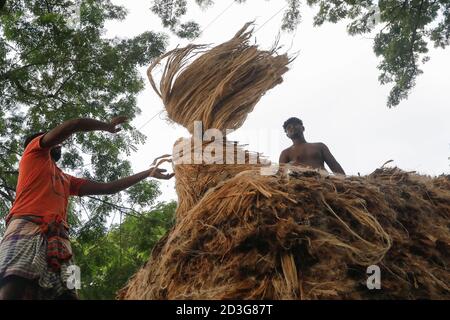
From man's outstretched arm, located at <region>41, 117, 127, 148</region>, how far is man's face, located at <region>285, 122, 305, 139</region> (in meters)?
2.54

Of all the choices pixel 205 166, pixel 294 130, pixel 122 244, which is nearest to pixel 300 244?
pixel 205 166

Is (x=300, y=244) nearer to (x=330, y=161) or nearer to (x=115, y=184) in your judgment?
(x=115, y=184)

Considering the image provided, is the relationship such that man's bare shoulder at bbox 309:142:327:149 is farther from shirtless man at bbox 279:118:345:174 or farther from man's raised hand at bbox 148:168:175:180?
man's raised hand at bbox 148:168:175:180

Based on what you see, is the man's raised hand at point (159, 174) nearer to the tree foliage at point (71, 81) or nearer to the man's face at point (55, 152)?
the man's face at point (55, 152)

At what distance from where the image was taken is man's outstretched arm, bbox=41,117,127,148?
2.87 m

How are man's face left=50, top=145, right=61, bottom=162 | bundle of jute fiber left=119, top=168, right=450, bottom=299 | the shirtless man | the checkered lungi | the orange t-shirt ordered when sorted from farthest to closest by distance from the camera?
the shirtless man
man's face left=50, top=145, right=61, bottom=162
the orange t-shirt
the checkered lungi
bundle of jute fiber left=119, top=168, right=450, bottom=299

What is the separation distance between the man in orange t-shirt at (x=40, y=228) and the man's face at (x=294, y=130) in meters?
2.51

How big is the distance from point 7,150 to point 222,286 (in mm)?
6620

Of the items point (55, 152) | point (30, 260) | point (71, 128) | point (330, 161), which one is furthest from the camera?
point (330, 161)

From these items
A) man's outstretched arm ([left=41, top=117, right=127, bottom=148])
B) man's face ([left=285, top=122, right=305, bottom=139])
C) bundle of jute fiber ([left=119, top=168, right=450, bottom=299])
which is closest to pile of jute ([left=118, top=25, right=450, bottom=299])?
bundle of jute fiber ([left=119, top=168, right=450, bottom=299])

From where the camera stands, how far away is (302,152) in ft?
16.7

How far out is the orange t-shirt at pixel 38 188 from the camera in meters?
2.97

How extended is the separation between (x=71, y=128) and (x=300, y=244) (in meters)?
1.44

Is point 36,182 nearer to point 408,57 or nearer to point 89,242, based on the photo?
point 89,242
